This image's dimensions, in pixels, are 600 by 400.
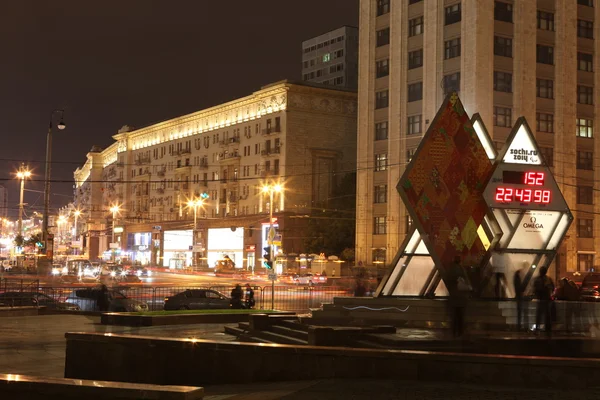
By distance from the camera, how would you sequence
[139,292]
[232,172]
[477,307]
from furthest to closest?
[232,172] → [139,292] → [477,307]

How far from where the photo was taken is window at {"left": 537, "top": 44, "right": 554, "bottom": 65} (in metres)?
60.7

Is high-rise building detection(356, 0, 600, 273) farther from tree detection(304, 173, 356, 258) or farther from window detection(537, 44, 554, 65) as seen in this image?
tree detection(304, 173, 356, 258)

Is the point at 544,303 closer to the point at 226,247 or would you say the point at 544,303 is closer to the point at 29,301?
the point at 29,301

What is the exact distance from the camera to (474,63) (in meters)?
57.5

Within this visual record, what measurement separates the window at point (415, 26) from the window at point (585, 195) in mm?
17882

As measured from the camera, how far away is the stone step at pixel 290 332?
17364 millimetres

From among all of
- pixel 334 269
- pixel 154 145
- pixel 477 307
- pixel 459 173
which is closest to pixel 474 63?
pixel 334 269

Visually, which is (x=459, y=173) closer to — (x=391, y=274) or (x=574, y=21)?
(x=391, y=274)

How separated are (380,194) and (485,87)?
44.1ft

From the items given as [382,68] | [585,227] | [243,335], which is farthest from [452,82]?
[243,335]

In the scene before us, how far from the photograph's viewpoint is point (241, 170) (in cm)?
8594

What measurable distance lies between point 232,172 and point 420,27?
32.0m

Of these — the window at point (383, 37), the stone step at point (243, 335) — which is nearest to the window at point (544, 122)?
the window at point (383, 37)

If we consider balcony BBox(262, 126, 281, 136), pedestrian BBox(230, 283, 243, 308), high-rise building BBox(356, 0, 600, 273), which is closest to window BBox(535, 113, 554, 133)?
high-rise building BBox(356, 0, 600, 273)
